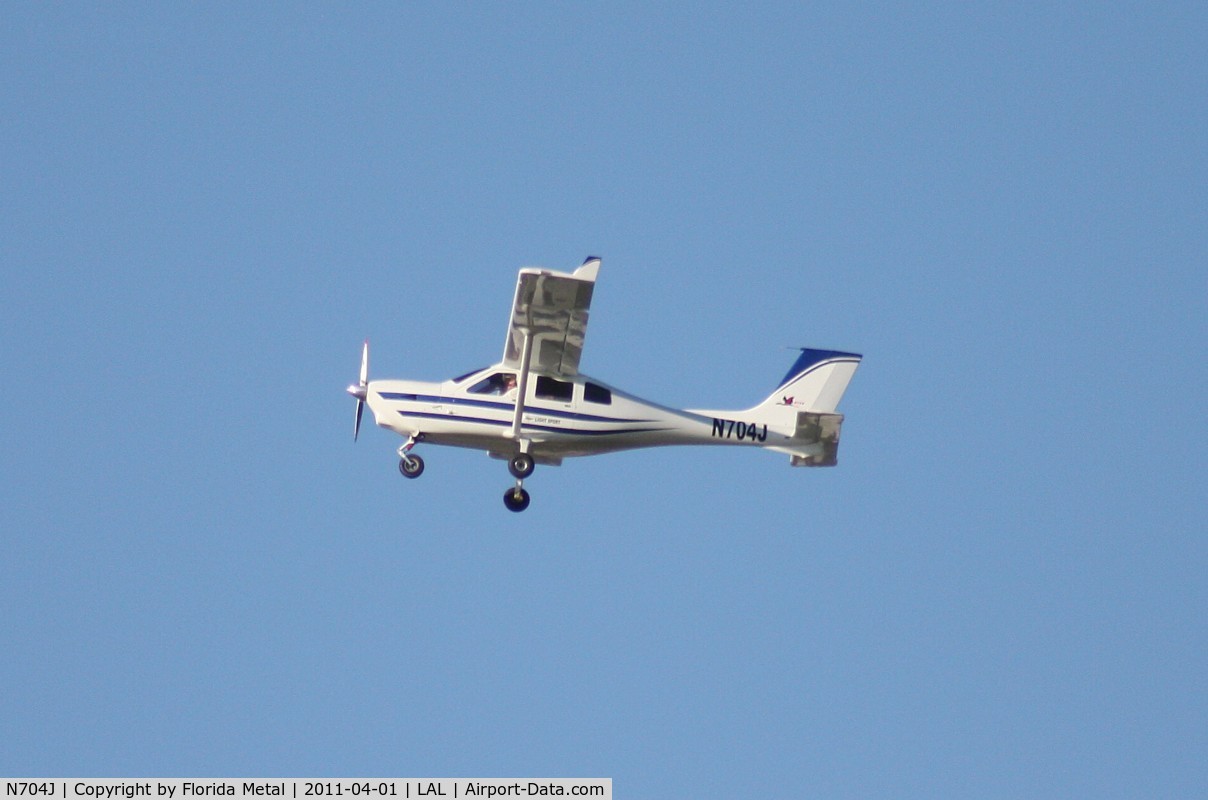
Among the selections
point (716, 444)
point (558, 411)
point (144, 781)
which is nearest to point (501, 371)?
point (558, 411)

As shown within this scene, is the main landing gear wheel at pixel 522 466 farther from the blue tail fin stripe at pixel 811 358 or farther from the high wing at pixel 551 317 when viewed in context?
the blue tail fin stripe at pixel 811 358

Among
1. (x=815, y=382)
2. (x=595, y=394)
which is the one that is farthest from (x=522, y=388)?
(x=815, y=382)

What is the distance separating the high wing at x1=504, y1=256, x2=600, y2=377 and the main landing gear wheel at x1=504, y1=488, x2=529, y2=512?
6.30 ft

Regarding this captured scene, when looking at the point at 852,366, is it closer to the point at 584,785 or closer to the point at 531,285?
the point at 531,285

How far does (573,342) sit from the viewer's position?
3191 cm

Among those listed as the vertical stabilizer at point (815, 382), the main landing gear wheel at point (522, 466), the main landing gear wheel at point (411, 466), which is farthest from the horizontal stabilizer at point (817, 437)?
the main landing gear wheel at point (411, 466)

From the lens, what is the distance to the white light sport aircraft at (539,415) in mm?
32094

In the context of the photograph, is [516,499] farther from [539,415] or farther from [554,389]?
[554,389]

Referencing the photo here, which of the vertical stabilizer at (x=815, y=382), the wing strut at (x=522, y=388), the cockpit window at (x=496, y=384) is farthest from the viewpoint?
the vertical stabilizer at (x=815, y=382)

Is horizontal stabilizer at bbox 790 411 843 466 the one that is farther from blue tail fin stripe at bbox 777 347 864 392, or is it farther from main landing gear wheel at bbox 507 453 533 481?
main landing gear wheel at bbox 507 453 533 481

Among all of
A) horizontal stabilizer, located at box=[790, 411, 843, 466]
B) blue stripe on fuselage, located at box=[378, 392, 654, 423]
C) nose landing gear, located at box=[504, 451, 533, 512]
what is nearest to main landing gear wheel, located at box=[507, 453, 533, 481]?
nose landing gear, located at box=[504, 451, 533, 512]

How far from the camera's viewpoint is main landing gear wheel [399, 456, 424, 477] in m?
32.3

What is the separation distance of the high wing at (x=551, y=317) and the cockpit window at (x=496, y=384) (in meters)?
0.19

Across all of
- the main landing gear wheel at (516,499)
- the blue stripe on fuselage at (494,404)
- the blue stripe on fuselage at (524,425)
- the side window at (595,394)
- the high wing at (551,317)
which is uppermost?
the high wing at (551,317)
